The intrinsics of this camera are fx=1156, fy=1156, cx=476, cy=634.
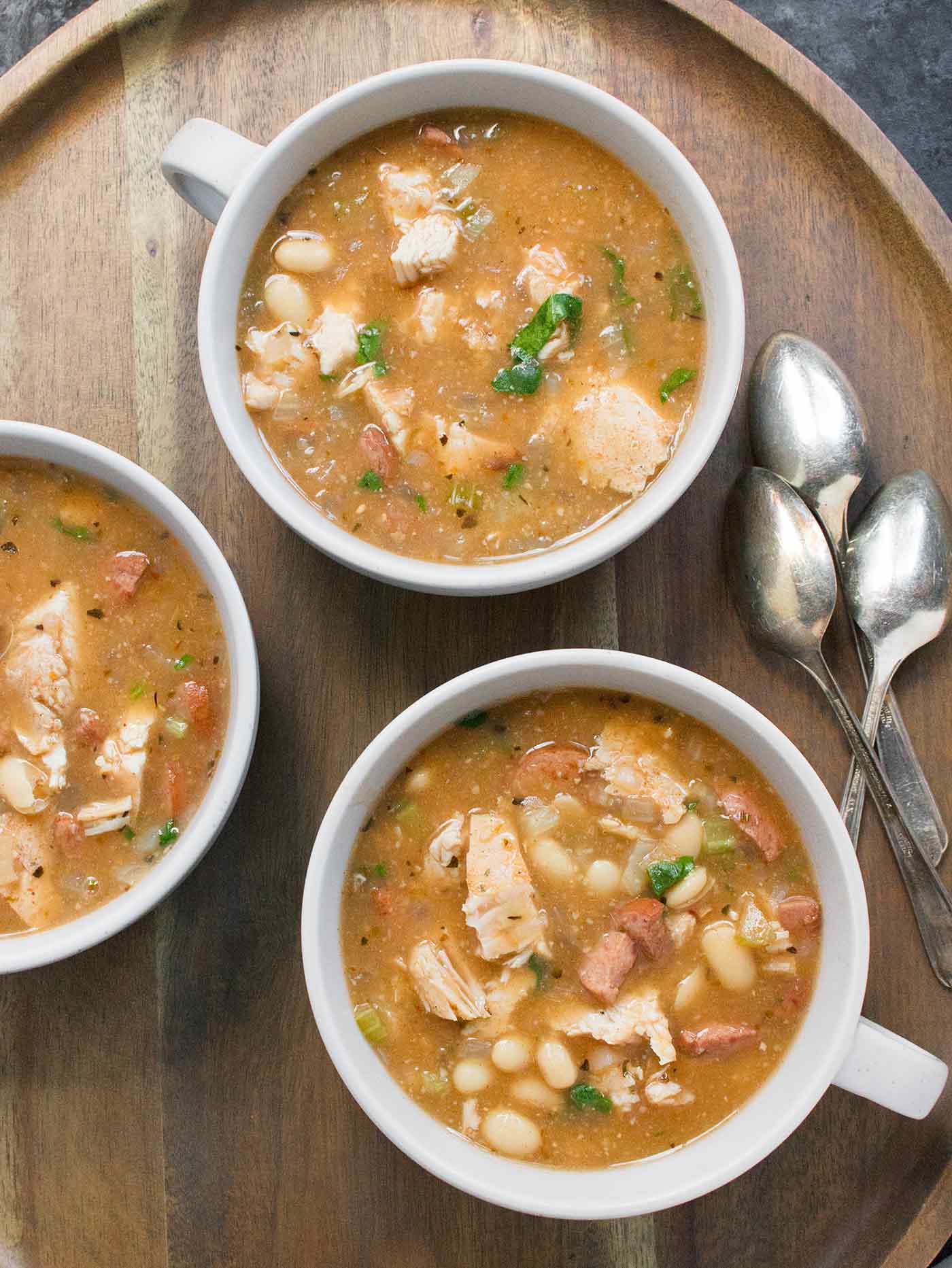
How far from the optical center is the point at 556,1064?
2.39 metres

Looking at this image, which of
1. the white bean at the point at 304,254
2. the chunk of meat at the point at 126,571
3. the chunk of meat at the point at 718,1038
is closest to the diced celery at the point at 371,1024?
the chunk of meat at the point at 718,1038

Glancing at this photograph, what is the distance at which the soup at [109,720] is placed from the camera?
2.48 meters

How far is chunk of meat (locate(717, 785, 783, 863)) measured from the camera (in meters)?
2.44

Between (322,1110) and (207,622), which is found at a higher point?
(207,622)

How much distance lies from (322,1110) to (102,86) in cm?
255

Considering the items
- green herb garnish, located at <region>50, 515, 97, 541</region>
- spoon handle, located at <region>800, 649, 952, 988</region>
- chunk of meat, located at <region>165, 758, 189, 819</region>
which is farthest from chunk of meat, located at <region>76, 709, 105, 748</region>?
spoon handle, located at <region>800, 649, 952, 988</region>

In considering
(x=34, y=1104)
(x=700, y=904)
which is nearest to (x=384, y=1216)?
(x=34, y=1104)

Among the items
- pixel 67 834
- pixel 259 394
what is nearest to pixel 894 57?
pixel 259 394

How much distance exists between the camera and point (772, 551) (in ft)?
8.92

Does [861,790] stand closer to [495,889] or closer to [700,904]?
[700,904]

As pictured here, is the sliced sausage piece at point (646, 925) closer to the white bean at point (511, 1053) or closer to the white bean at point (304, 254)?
the white bean at point (511, 1053)

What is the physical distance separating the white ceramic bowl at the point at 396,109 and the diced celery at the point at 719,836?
0.61 m

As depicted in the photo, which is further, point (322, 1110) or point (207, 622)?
point (322, 1110)

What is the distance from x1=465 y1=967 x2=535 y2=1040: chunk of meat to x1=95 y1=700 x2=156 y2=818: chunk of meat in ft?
2.80
